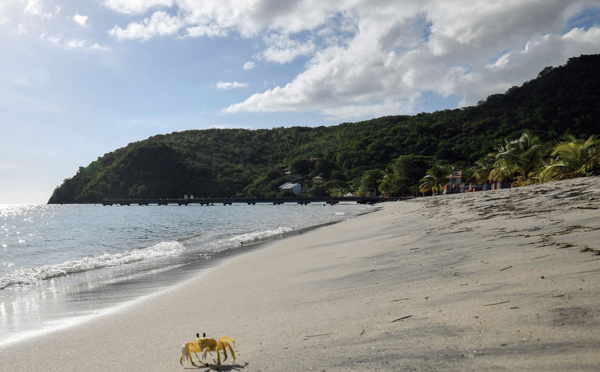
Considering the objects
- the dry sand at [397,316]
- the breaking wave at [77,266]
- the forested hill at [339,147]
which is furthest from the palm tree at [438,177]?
the dry sand at [397,316]

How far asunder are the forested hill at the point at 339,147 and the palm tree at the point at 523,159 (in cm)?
4844

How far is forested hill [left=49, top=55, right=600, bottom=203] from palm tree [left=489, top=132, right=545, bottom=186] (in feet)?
159

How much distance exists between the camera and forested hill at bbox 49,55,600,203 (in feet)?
292

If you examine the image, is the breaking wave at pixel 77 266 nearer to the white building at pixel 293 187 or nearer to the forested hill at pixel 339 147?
the forested hill at pixel 339 147

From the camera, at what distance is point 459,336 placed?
2770 mm

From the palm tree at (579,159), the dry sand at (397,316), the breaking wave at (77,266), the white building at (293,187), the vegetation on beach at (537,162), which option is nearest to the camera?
the dry sand at (397,316)

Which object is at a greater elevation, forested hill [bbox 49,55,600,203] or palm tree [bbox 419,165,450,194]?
forested hill [bbox 49,55,600,203]

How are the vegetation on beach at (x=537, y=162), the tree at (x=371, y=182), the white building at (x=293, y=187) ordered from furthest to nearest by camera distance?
1. the white building at (x=293, y=187)
2. the tree at (x=371, y=182)
3. the vegetation on beach at (x=537, y=162)

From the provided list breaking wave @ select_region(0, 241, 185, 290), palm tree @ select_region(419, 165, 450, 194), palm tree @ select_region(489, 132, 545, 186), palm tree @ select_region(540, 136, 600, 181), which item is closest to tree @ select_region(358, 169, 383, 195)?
palm tree @ select_region(419, 165, 450, 194)

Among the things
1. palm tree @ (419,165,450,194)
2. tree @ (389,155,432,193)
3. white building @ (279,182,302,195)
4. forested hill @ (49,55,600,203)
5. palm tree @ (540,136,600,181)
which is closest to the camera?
palm tree @ (540,136,600,181)

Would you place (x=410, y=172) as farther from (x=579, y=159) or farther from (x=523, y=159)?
(x=579, y=159)

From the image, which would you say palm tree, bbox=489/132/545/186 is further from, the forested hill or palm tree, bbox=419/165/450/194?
the forested hill

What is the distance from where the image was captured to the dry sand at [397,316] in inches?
101

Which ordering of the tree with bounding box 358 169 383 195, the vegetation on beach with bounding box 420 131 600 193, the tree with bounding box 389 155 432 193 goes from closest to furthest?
1. the vegetation on beach with bounding box 420 131 600 193
2. the tree with bounding box 389 155 432 193
3. the tree with bounding box 358 169 383 195
